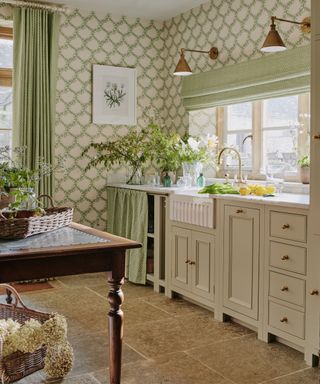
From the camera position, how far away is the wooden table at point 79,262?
6.85 feet

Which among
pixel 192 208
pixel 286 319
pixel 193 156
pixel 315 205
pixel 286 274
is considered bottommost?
pixel 286 319

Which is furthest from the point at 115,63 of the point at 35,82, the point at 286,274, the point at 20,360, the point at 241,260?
the point at 20,360

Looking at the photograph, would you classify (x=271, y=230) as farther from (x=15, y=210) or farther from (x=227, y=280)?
(x=15, y=210)

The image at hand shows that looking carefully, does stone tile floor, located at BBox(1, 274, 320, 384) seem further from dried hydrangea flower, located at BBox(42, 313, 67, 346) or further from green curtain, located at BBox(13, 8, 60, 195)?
green curtain, located at BBox(13, 8, 60, 195)

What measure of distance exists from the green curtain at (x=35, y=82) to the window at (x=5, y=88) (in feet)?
0.55

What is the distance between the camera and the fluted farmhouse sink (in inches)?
153

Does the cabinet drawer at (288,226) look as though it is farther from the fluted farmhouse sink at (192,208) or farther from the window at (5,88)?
the window at (5,88)

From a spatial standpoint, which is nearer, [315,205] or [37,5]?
[315,205]

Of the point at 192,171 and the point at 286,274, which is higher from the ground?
the point at 192,171

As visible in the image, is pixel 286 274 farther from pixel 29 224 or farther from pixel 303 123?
pixel 29 224

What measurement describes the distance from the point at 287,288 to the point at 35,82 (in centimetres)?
319

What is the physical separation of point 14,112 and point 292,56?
2670mm

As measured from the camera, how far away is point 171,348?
327 centimetres

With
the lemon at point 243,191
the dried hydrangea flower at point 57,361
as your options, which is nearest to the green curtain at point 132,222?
the lemon at point 243,191
